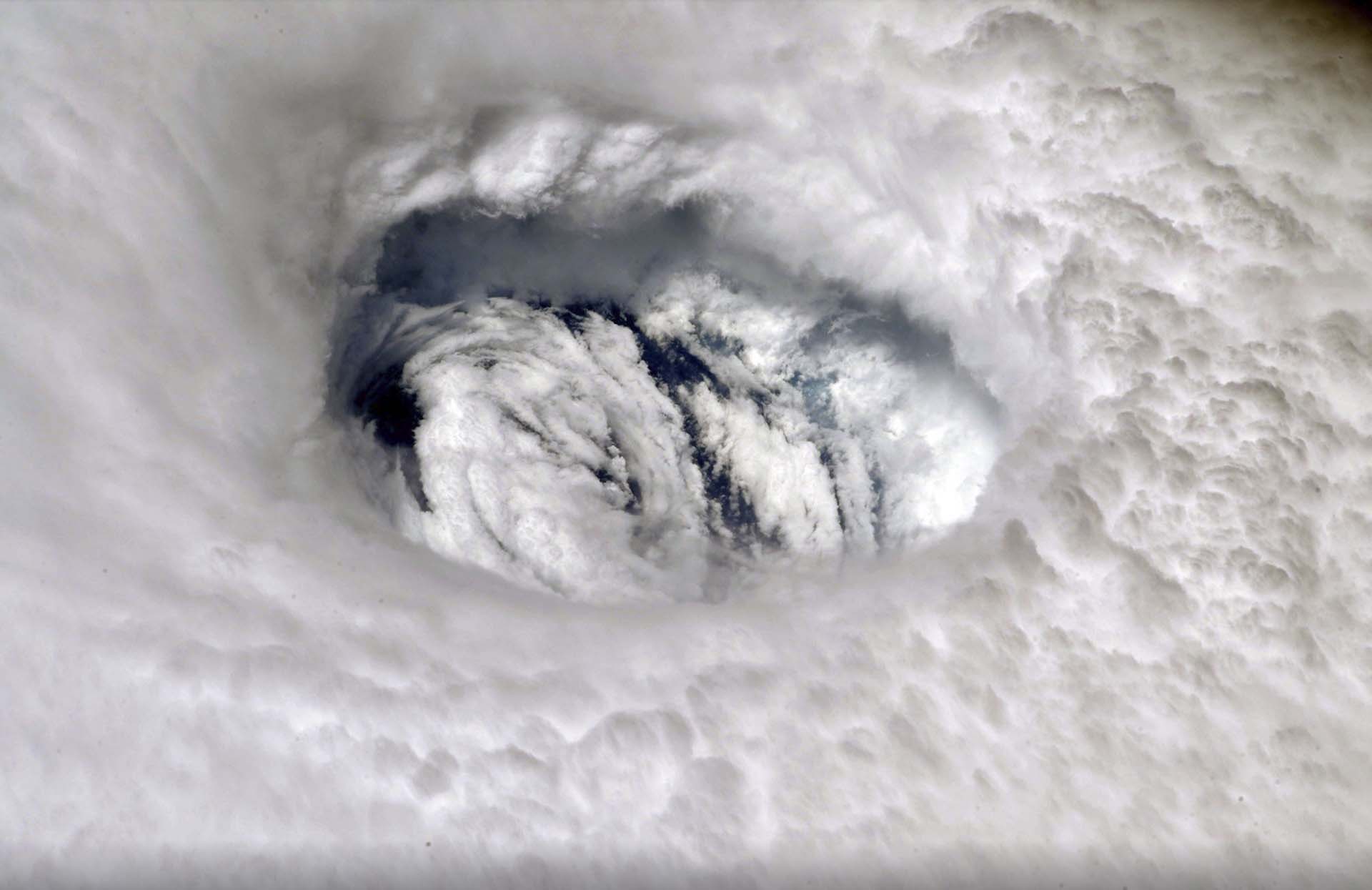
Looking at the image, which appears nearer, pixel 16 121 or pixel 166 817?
pixel 166 817

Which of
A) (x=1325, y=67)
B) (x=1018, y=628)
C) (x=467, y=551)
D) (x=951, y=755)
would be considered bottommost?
(x=467, y=551)

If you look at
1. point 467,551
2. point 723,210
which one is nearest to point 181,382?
point 467,551

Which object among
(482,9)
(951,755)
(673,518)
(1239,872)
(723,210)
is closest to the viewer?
(1239,872)

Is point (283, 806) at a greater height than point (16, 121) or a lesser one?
lesser

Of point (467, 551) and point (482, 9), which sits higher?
point (482, 9)

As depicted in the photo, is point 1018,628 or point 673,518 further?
point 673,518

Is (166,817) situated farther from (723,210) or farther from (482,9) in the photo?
(723,210)

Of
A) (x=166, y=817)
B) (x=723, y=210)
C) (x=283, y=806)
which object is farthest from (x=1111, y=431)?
(x=166, y=817)

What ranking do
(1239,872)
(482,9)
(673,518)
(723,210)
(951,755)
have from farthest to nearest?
1. (673,518)
2. (723,210)
3. (482,9)
4. (951,755)
5. (1239,872)

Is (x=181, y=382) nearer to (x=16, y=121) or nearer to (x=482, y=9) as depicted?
(x=16, y=121)
